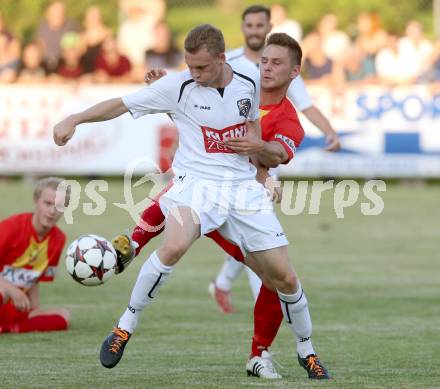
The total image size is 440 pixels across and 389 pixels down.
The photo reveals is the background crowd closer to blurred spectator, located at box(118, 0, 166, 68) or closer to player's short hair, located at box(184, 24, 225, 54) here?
blurred spectator, located at box(118, 0, 166, 68)

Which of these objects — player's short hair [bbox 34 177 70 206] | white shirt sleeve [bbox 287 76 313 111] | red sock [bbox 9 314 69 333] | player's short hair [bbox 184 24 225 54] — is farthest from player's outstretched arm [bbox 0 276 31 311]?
white shirt sleeve [bbox 287 76 313 111]

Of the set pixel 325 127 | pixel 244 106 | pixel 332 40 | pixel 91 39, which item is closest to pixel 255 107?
pixel 244 106

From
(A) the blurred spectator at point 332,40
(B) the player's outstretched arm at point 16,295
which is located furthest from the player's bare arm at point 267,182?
(A) the blurred spectator at point 332,40

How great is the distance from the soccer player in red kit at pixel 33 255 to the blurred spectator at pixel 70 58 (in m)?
13.5

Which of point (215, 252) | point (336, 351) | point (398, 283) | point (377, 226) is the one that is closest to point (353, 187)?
point (377, 226)

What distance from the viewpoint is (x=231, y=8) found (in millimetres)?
30312

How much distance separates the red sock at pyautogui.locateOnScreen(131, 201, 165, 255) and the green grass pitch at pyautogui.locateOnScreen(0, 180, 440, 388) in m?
0.81

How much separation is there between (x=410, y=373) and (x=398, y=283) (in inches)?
182

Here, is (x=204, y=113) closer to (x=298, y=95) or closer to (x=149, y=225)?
(x=149, y=225)

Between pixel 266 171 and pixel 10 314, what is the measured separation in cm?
248

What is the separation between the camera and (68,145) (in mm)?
21047

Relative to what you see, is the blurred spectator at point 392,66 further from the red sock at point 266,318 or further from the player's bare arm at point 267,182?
the red sock at point 266,318

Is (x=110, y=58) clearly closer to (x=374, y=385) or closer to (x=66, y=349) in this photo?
(x=66, y=349)

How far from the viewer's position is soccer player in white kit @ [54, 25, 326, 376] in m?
6.67
